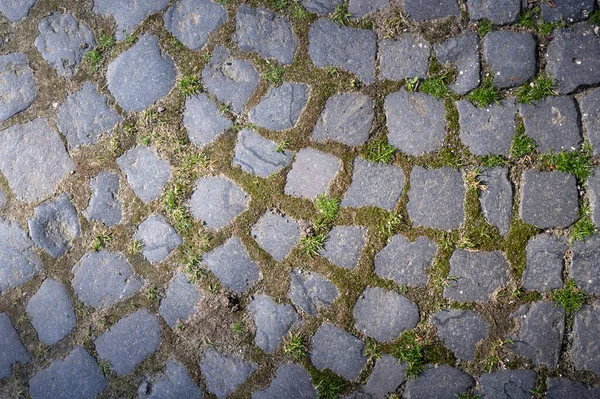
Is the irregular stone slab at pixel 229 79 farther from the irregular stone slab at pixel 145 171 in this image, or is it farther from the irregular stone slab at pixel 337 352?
the irregular stone slab at pixel 337 352

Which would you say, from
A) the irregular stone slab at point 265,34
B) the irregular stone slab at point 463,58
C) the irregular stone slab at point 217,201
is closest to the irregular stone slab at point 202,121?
the irregular stone slab at point 217,201

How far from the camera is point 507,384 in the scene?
9.95 feet

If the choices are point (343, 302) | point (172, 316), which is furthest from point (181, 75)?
point (343, 302)

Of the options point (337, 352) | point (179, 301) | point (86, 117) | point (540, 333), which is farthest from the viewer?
point (86, 117)

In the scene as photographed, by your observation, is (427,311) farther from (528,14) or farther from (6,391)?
(6,391)

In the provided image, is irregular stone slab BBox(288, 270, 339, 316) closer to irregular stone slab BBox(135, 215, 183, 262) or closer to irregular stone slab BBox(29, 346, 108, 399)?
irregular stone slab BBox(135, 215, 183, 262)

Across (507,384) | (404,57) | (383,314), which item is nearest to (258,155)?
(404,57)

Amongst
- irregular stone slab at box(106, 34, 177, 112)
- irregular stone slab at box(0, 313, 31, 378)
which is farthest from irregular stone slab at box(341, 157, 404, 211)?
irregular stone slab at box(0, 313, 31, 378)

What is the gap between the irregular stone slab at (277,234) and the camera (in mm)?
3191

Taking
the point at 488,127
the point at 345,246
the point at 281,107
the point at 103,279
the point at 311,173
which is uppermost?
the point at 281,107

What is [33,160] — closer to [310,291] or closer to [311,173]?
[311,173]

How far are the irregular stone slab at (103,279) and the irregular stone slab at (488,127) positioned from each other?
2.11 meters

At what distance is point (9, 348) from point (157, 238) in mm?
1176

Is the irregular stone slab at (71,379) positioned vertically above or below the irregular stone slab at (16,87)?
below
